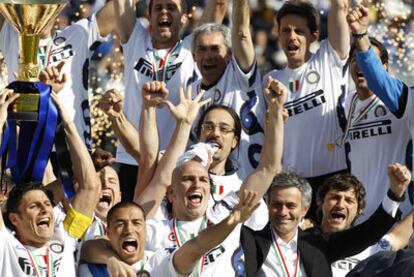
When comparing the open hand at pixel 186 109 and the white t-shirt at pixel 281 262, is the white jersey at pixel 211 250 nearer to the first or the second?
the white t-shirt at pixel 281 262

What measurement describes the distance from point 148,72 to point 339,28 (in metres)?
1.25

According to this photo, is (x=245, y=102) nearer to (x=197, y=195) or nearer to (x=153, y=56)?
(x=153, y=56)

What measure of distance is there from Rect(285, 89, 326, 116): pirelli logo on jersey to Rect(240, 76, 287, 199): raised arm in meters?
1.11

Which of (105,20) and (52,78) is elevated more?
(105,20)

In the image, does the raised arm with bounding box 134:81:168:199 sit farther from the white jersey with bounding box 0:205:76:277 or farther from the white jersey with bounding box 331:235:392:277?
the white jersey with bounding box 331:235:392:277

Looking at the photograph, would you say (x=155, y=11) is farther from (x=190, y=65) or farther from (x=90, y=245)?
(x=90, y=245)

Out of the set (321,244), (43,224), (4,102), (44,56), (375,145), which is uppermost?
(44,56)

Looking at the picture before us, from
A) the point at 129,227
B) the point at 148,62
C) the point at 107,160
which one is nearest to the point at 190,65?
the point at 148,62

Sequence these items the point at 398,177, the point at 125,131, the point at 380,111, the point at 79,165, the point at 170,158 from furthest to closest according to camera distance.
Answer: the point at 380,111 < the point at 125,131 < the point at 170,158 < the point at 398,177 < the point at 79,165

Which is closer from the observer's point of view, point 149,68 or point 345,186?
point 345,186

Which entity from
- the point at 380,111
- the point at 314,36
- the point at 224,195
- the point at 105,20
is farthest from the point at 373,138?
the point at 105,20

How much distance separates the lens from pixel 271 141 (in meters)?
7.57

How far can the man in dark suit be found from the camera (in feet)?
23.9

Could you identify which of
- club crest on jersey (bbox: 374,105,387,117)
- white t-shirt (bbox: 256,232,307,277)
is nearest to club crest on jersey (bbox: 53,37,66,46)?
club crest on jersey (bbox: 374,105,387,117)
